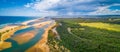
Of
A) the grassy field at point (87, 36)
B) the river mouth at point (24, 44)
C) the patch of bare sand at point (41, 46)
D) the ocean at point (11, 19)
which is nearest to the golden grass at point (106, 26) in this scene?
the grassy field at point (87, 36)

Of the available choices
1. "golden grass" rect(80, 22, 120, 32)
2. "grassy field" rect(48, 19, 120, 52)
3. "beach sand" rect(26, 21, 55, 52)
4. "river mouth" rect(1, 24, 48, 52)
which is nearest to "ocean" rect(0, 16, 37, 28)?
"river mouth" rect(1, 24, 48, 52)

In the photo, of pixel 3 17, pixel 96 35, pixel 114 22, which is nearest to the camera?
pixel 3 17

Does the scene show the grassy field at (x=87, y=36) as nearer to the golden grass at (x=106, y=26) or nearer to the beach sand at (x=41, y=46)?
the golden grass at (x=106, y=26)

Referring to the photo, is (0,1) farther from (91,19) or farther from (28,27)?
(91,19)

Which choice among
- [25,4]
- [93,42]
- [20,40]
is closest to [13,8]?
[25,4]

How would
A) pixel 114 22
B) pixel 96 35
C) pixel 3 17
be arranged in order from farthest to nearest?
pixel 114 22 → pixel 96 35 → pixel 3 17

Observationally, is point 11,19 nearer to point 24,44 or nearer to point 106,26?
point 24,44

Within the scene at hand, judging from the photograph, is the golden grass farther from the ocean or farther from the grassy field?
the ocean

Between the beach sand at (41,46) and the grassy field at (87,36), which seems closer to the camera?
the beach sand at (41,46)

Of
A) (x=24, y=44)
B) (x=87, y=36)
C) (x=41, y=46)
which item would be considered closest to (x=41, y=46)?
(x=41, y=46)
